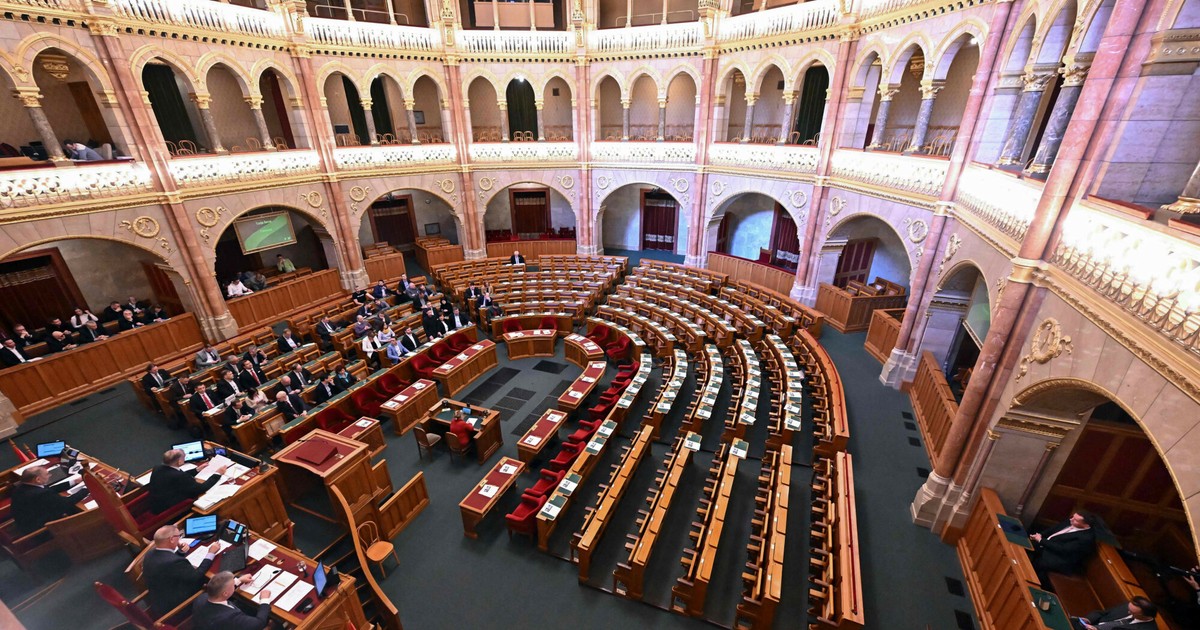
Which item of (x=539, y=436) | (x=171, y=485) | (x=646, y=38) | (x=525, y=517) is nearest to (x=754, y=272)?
(x=646, y=38)

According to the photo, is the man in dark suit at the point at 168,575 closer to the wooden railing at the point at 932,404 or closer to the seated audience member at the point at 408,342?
the seated audience member at the point at 408,342

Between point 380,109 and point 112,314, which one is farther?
point 380,109

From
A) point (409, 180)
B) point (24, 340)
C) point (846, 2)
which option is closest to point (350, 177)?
point (409, 180)

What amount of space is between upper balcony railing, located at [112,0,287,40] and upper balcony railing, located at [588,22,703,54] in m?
10.9

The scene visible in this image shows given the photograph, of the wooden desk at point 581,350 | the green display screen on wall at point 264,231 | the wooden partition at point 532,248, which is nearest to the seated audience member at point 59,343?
the green display screen on wall at point 264,231

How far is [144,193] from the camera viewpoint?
13.2 metres

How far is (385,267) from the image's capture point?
20.2m

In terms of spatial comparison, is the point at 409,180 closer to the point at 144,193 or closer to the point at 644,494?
the point at 144,193

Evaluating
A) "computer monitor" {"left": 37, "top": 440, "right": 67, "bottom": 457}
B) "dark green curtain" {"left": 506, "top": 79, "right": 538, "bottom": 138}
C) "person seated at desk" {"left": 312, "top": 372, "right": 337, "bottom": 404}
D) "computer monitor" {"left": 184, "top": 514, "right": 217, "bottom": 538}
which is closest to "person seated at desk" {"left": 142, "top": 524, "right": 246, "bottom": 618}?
"computer monitor" {"left": 184, "top": 514, "right": 217, "bottom": 538}

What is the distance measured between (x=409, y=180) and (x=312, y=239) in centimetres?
513

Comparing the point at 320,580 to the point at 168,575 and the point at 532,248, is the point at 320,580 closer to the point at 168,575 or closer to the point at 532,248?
the point at 168,575

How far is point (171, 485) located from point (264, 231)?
1218cm

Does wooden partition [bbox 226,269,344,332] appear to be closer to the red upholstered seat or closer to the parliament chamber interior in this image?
the parliament chamber interior

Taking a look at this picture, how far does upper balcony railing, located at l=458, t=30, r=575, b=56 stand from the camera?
18584 millimetres
